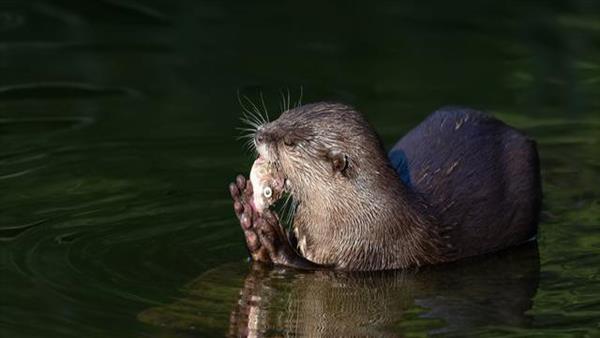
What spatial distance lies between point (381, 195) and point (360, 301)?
0.58 metres

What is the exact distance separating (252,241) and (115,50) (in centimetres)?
416

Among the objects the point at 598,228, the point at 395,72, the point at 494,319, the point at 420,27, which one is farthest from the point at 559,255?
the point at 420,27

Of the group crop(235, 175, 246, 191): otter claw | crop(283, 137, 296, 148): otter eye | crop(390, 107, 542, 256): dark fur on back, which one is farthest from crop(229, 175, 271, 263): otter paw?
crop(390, 107, 542, 256): dark fur on back

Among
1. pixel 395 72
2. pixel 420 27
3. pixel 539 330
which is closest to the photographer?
pixel 539 330

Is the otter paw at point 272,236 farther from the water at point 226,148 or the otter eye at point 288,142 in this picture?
the otter eye at point 288,142

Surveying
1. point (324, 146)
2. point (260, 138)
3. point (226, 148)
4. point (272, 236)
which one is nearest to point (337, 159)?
point (324, 146)

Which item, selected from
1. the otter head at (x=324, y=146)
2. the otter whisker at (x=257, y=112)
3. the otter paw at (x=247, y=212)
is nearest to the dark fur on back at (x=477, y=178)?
the otter head at (x=324, y=146)

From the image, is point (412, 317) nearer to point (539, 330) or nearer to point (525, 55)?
point (539, 330)

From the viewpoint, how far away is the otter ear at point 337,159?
7758mm

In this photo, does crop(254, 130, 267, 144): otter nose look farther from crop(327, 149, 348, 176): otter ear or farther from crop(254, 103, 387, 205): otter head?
crop(327, 149, 348, 176): otter ear

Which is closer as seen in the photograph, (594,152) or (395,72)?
(594,152)

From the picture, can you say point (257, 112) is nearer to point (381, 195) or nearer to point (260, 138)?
point (260, 138)

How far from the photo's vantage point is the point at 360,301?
7539 mm

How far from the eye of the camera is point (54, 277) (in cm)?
759
